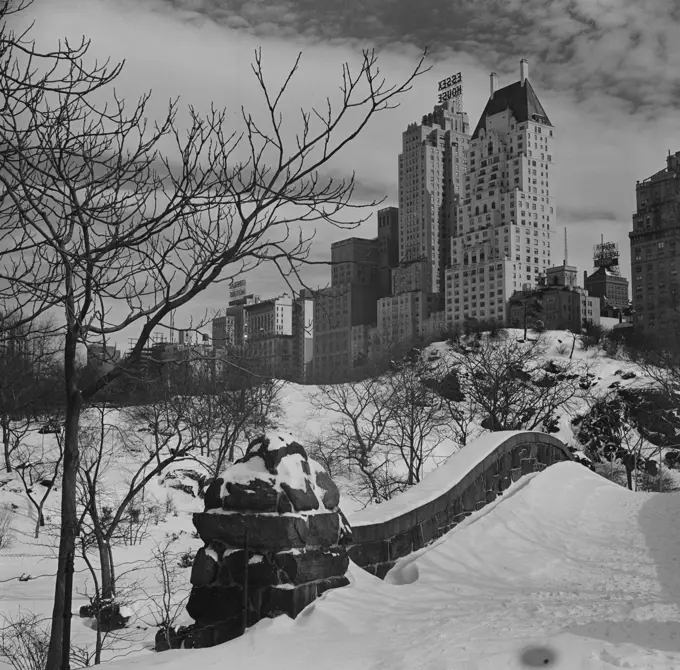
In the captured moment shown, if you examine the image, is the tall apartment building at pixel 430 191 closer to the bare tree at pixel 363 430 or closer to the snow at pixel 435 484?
the bare tree at pixel 363 430

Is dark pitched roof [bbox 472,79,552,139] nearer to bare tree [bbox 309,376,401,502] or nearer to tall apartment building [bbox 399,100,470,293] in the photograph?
tall apartment building [bbox 399,100,470,293]

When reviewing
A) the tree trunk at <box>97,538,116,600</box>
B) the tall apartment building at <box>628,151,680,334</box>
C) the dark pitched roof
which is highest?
the dark pitched roof

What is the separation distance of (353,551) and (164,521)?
21690 millimetres

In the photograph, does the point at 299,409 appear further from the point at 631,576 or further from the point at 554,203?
the point at 554,203

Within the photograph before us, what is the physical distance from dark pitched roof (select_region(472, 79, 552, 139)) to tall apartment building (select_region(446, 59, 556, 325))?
0.20 meters

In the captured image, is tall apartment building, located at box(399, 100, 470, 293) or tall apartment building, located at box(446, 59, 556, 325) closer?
tall apartment building, located at box(446, 59, 556, 325)

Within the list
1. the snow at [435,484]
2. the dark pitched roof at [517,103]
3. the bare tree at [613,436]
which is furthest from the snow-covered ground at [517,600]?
the dark pitched roof at [517,103]

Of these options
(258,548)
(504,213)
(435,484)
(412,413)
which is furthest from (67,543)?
(504,213)

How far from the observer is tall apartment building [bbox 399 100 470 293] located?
157m

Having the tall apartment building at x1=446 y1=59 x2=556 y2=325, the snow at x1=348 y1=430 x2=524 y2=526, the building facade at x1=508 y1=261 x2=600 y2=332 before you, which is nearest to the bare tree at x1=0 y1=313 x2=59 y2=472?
the snow at x1=348 y1=430 x2=524 y2=526

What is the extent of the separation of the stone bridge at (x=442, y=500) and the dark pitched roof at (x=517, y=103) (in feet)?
482

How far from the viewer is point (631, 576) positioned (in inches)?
254

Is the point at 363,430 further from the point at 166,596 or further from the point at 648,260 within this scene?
the point at 648,260

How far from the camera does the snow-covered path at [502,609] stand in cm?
431
